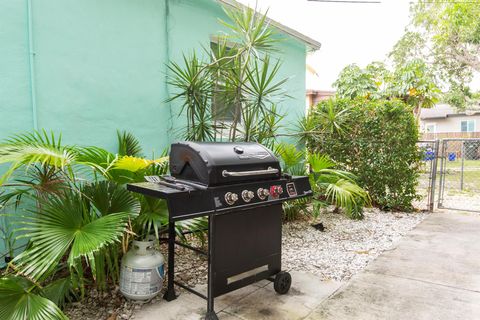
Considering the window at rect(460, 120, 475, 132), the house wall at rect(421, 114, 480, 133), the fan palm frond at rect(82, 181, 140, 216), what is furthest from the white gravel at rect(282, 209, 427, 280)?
the window at rect(460, 120, 475, 132)

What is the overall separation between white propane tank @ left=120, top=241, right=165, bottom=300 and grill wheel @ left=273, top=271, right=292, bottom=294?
40.5 inches

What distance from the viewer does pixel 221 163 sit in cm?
244

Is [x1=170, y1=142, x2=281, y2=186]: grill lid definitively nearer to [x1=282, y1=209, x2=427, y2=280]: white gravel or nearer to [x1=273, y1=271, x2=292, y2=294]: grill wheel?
[x1=273, y1=271, x2=292, y2=294]: grill wheel

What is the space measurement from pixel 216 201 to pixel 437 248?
3.56 metres

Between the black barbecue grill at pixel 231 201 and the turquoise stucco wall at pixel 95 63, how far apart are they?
4.96 feet

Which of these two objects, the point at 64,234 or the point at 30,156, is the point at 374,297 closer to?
the point at 64,234

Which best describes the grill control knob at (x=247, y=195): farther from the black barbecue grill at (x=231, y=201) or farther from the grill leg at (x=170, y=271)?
the grill leg at (x=170, y=271)

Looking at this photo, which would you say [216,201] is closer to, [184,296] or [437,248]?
[184,296]

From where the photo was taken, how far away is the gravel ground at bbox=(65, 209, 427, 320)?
2.77 meters

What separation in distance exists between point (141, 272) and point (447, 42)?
17.7 metres

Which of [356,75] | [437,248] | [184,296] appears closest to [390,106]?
[437,248]

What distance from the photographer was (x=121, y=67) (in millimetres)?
4004

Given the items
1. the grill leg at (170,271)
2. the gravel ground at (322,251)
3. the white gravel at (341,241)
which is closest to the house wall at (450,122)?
the white gravel at (341,241)

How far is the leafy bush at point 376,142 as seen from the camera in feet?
20.4
